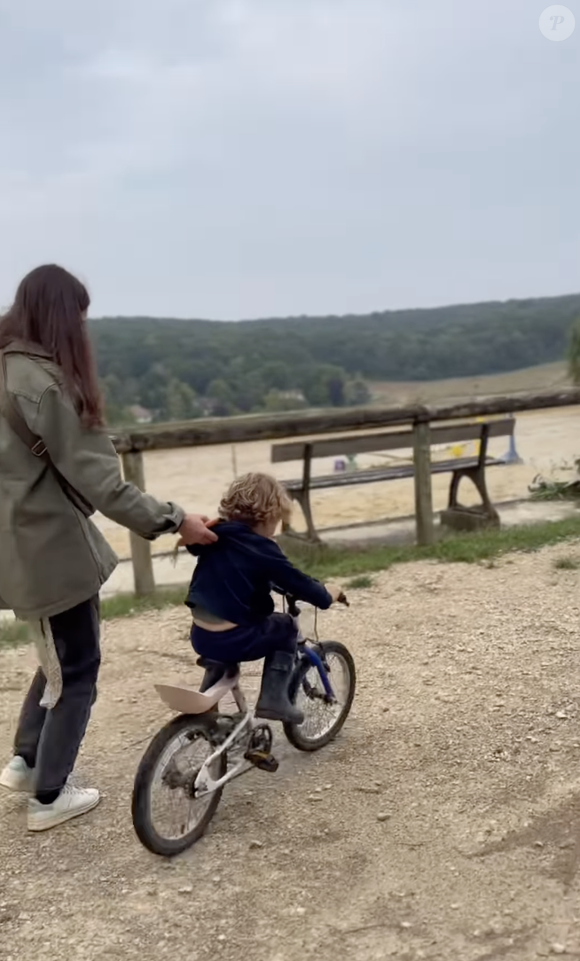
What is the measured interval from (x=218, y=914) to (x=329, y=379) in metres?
37.4

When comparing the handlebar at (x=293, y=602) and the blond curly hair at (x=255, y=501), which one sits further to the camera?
the handlebar at (x=293, y=602)

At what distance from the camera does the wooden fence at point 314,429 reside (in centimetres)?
653

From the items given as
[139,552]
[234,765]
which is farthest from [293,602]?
[139,552]

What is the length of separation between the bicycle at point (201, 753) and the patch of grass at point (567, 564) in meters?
2.94

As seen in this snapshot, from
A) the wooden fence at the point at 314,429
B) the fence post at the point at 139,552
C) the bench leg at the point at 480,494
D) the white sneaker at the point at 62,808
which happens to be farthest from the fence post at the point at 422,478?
the white sneaker at the point at 62,808

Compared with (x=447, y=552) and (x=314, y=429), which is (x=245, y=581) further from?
(x=314, y=429)

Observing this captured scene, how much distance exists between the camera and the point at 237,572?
3328mm

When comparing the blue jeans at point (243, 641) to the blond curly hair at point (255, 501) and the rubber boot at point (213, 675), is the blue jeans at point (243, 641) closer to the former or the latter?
the rubber boot at point (213, 675)

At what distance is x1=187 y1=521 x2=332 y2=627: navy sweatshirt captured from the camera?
3320mm

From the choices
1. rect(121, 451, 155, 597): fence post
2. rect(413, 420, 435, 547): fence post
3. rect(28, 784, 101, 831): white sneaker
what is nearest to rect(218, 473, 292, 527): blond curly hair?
rect(28, 784, 101, 831): white sneaker

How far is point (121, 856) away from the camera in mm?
3207

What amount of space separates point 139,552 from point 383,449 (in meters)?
3.40

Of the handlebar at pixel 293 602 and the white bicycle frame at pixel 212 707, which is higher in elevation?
the handlebar at pixel 293 602

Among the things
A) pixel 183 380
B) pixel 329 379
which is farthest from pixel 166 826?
pixel 183 380
